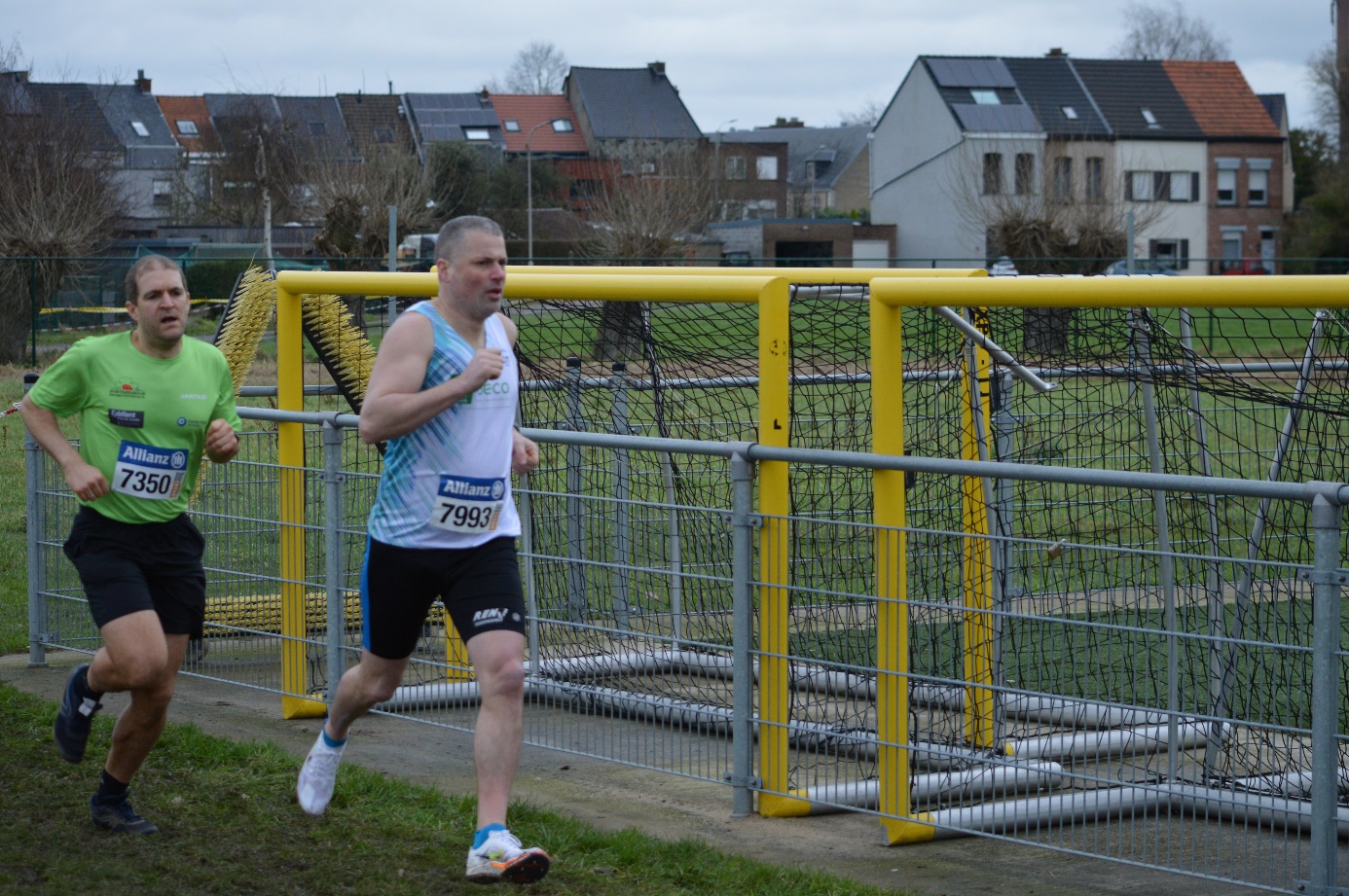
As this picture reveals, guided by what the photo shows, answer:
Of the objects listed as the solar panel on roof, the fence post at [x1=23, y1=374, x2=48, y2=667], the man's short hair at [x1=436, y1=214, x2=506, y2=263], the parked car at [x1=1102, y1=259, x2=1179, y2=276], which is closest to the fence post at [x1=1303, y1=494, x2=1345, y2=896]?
the man's short hair at [x1=436, y1=214, x2=506, y2=263]

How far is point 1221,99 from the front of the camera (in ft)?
218

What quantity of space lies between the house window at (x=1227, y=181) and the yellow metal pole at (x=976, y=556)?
6357 cm

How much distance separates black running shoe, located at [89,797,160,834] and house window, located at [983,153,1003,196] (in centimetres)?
3621

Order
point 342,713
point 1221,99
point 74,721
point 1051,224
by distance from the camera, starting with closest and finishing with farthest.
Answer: point 342,713
point 74,721
point 1051,224
point 1221,99

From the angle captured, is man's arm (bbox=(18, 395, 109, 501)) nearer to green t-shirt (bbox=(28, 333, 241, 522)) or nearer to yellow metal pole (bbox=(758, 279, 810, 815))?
green t-shirt (bbox=(28, 333, 241, 522))

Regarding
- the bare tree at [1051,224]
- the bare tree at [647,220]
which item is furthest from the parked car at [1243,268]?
the bare tree at [647,220]

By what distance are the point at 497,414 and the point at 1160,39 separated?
96158 millimetres

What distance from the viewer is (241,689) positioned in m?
7.35

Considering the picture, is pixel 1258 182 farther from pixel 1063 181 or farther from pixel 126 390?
pixel 126 390

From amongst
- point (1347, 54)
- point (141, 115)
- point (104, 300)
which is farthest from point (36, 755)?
point (141, 115)

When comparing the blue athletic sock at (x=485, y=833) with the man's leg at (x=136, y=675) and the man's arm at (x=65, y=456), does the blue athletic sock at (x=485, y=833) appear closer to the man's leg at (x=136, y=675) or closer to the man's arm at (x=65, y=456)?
the man's leg at (x=136, y=675)

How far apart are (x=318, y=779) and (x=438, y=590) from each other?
831mm

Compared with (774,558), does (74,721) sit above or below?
below

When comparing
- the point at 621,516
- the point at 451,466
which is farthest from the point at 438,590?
the point at 621,516
